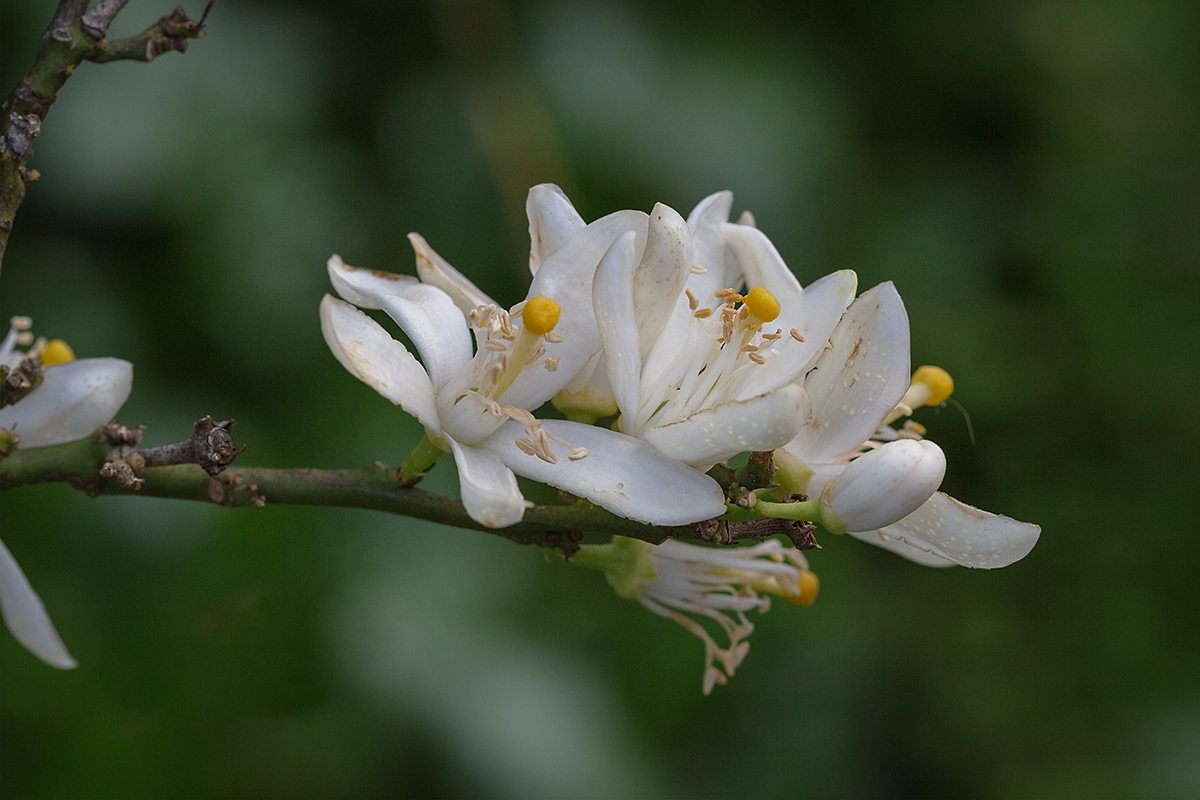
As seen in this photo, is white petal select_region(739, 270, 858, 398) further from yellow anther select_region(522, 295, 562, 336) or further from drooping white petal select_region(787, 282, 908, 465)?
yellow anther select_region(522, 295, 562, 336)

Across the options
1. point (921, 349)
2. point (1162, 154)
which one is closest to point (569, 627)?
point (921, 349)

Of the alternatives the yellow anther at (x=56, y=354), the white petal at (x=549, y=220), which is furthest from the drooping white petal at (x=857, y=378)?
the yellow anther at (x=56, y=354)

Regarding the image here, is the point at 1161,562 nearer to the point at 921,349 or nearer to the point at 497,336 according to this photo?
the point at 921,349

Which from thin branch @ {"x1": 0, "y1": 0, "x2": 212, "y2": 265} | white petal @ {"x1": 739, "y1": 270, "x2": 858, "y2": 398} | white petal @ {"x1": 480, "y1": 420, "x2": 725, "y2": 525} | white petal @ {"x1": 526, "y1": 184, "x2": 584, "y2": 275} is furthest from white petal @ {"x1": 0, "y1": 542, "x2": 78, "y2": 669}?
white petal @ {"x1": 739, "y1": 270, "x2": 858, "y2": 398}

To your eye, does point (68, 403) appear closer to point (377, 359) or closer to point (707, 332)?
point (377, 359)

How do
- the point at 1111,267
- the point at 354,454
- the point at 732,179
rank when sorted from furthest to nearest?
the point at 1111,267 → the point at 732,179 → the point at 354,454

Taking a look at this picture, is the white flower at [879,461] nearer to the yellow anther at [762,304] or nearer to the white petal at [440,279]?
the yellow anther at [762,304]

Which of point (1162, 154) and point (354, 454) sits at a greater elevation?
point (1162, 154)
